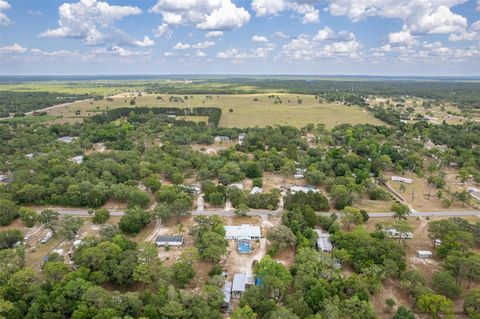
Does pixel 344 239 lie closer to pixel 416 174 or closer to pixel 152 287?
pixel 152 287

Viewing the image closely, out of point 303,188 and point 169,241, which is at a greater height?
point 303,188

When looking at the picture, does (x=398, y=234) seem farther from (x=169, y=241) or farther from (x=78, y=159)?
(x=78, y=159)

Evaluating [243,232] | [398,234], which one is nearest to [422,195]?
[398,234]

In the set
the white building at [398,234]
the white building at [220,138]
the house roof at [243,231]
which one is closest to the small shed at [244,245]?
the house roof at [243,231]

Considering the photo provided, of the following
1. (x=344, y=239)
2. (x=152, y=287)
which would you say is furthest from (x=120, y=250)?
(x=344, y=239)

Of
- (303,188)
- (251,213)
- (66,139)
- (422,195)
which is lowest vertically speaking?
(251,213)

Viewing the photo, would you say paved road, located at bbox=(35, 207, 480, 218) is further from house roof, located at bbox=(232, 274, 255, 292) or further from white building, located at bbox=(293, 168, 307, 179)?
white building, located at bbox=(293, 168, 307, 179)

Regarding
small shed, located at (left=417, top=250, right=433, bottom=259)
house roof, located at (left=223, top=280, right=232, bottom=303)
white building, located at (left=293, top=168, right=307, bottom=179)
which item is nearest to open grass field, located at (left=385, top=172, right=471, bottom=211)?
small shed, located at (left=417, top=250, right=433, bottom=259)
